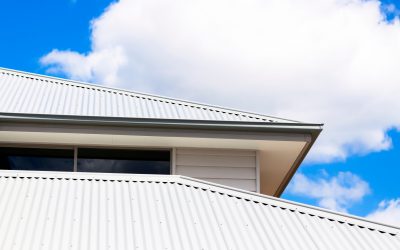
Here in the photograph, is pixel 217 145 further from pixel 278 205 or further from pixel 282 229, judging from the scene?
pixel 282 229

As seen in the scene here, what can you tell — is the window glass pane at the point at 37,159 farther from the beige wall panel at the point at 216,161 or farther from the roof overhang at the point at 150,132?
the beige wall panel at the point at 216,161

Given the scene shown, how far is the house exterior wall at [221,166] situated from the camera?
1214 cm

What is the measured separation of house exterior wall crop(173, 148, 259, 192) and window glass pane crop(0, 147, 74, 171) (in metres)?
1.99

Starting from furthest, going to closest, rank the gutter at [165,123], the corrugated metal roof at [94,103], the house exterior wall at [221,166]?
the corrugated metal roof at [94,103] < the house exterior wall at [221,166] < the gutter at [165,123]

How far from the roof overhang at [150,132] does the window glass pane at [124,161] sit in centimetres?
19

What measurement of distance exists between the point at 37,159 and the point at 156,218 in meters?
4.31

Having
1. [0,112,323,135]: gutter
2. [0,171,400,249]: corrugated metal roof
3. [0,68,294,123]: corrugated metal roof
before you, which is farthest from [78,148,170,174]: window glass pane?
[0,171,400,249]: corrugated metal roof

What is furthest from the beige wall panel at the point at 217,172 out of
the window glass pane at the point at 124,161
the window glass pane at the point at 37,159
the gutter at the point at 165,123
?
the window glass pane at the point at 37,159

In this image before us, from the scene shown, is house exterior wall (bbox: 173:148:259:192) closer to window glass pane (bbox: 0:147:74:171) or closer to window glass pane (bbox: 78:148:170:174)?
window glass pane (bbox: 78:148:170:174)

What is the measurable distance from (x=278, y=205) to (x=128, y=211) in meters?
2.16

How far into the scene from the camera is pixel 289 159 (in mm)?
13320

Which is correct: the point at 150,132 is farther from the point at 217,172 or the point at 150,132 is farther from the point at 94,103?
the point at 94,103

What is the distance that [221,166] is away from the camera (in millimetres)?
12305

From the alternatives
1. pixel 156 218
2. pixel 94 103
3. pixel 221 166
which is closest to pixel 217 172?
pixel 221 166
